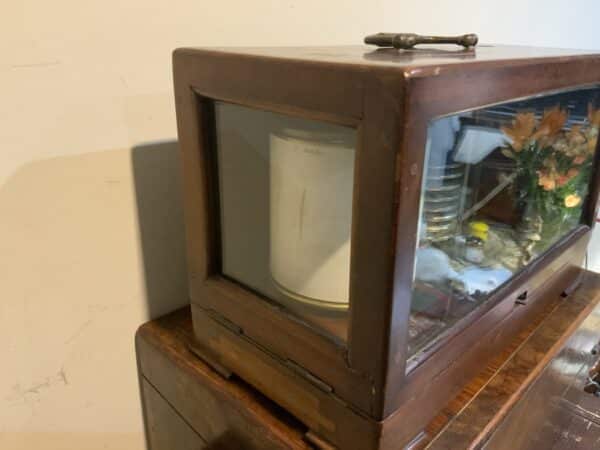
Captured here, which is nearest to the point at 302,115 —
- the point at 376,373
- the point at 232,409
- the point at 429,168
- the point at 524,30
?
the point at 429,168

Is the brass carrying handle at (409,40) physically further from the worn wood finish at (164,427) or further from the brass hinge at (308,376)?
the worn wood finish at (164,427)

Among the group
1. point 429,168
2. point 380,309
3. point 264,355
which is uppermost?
point 429,168

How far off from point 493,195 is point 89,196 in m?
0.53

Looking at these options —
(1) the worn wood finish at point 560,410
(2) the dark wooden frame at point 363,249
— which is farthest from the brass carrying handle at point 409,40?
(1) the worn wood finish at point 560,410

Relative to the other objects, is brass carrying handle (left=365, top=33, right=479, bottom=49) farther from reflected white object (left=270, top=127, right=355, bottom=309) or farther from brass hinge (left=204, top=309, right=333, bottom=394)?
brass hinge (left=204, top=309, right=333, bottom=394)

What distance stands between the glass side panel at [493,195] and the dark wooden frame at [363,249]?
1.1 inches

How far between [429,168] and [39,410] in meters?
0.61

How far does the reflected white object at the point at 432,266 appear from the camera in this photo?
51 cm

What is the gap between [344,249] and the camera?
499 mm

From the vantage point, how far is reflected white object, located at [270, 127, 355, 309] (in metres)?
0.48

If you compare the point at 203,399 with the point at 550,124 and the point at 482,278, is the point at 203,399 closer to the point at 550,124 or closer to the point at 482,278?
the point at 482,278

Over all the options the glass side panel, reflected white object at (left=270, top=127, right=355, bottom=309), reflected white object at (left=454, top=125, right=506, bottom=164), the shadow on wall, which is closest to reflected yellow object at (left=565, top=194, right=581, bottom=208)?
the glass side panel

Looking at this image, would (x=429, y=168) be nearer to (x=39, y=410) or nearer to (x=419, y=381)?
(x=419, y=381)

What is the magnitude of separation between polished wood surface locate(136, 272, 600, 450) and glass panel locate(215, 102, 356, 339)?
12cm
